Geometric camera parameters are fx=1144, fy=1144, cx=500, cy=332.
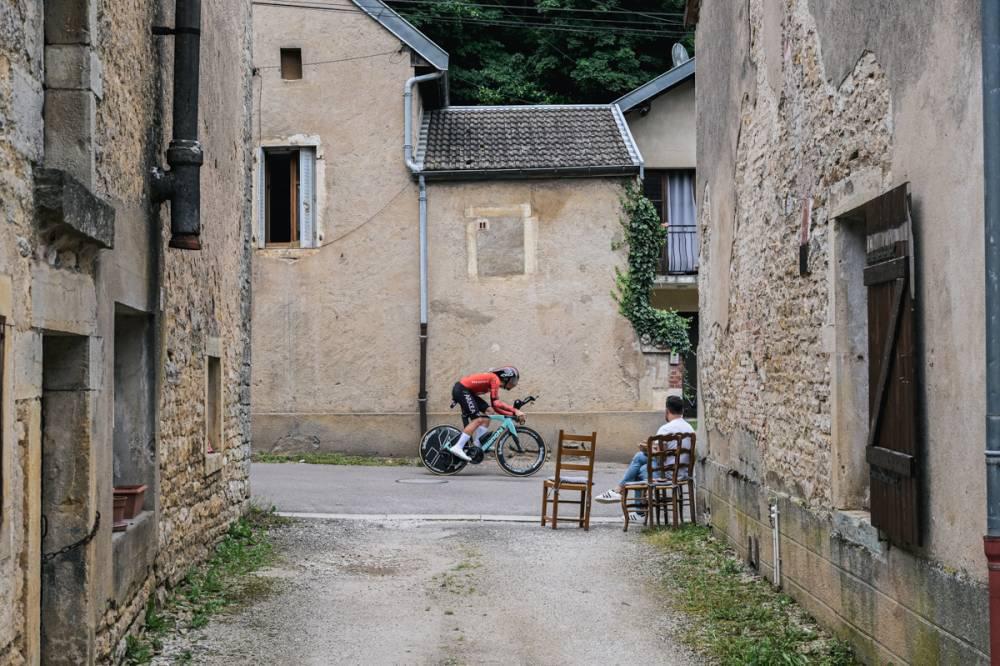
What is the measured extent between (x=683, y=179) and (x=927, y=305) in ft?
57.7

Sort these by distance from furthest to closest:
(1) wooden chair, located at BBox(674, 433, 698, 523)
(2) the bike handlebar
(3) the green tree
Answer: (3) the green tree → (2) the bike handlebar → (1) wooden chair, located at BBox(674, 433, 698, 523)

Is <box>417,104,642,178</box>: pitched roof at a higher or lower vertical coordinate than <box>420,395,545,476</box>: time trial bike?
higher

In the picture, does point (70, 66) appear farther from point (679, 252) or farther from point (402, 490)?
point (679, 252)

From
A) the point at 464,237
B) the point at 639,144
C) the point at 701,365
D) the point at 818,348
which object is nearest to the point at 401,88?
the point at 464,237

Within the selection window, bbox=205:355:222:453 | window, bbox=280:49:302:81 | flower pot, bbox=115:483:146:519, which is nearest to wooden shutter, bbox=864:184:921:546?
flower pot, bbox=115:483:146:519

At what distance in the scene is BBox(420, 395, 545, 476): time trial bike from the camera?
1584cm

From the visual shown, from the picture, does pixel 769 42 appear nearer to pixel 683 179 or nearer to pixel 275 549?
pixel 275 549

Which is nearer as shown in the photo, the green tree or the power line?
the green tree

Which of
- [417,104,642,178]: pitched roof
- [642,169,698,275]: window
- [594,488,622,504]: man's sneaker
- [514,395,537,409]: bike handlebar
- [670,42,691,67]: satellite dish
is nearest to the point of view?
[594,488,622,504]: man's sneaker

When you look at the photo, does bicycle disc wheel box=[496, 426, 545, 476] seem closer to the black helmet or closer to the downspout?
the black helmet

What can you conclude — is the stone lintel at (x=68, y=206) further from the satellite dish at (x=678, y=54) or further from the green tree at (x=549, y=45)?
the green tree at (x=549, y=45)

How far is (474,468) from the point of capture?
1705cm

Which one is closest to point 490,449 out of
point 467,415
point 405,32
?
point 467,415

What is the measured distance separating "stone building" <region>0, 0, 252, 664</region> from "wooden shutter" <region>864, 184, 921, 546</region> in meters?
3.74
